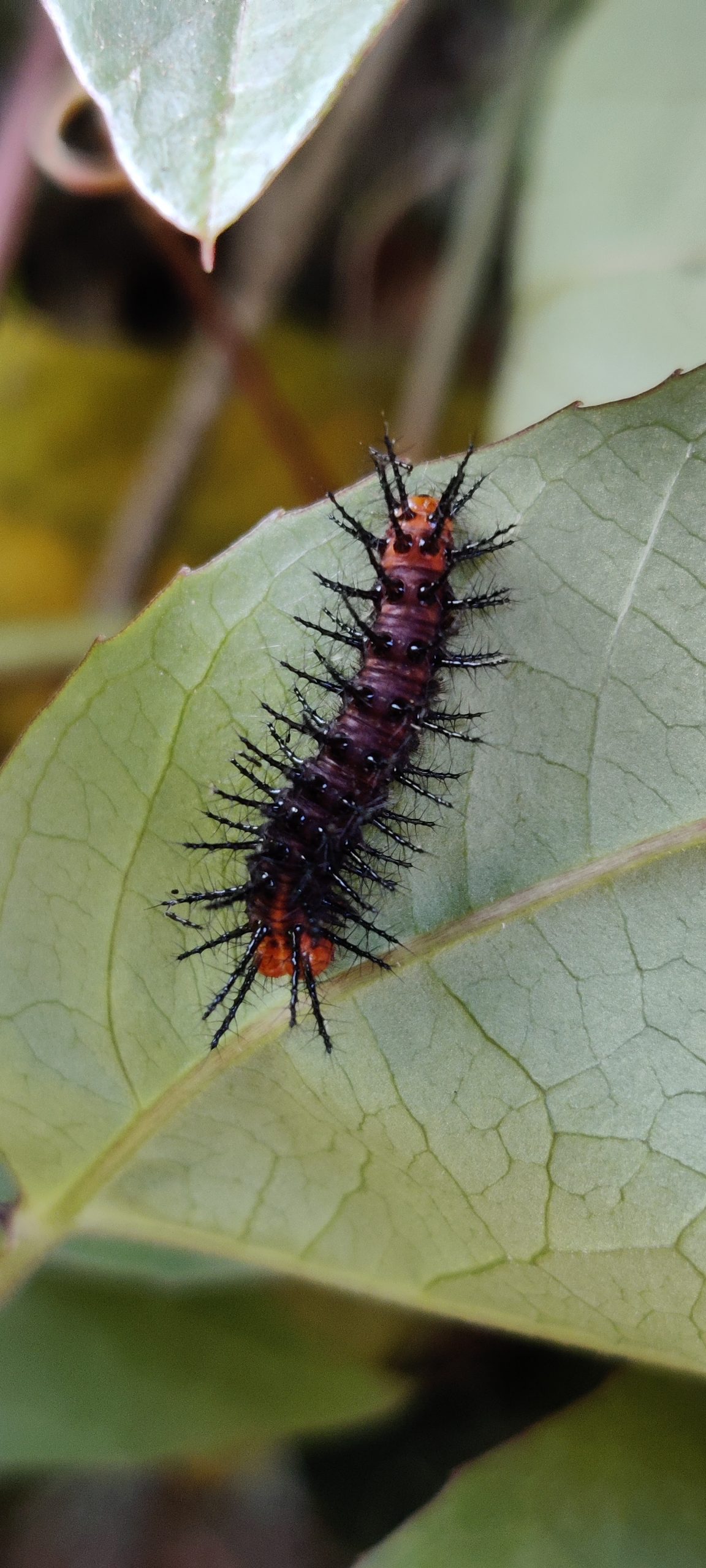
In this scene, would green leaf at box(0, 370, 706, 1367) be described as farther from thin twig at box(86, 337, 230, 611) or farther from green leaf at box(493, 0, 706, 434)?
thin twig at box(86, 337, 230, 611)

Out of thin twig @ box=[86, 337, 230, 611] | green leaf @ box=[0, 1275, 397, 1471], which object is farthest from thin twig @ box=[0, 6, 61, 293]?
green leaf @ box=[0, 1275, 397, 1471]

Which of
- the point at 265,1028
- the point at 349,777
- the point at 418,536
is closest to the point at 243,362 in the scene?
the point at 418,536

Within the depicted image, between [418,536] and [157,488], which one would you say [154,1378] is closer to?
[418,536]

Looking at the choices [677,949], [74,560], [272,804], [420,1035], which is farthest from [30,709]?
[677,949]

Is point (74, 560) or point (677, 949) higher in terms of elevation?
point (74, 560)

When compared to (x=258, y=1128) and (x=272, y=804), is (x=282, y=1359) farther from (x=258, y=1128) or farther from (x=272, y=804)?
(x=272, y=804)

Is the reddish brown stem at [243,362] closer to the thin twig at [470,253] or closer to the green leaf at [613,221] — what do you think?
the thin twig at [470,253]

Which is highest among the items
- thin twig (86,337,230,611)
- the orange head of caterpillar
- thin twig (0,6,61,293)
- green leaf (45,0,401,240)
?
thin twig (0,6,61,293)
